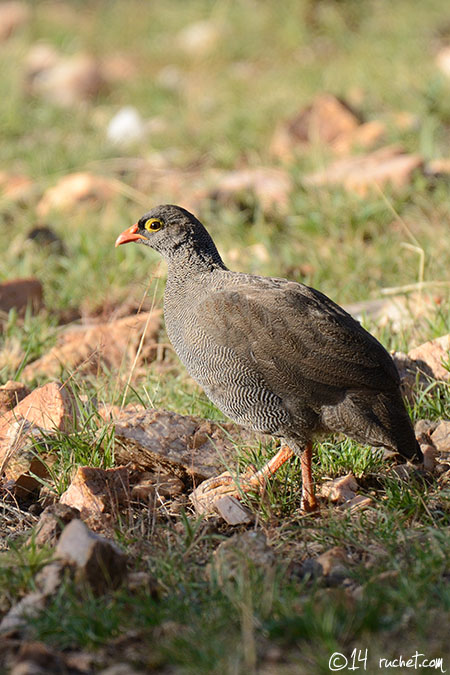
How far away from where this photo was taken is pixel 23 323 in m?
5.77

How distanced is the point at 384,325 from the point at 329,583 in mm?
2257

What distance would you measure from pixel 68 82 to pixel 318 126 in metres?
4.05

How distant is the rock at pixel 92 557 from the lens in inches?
118

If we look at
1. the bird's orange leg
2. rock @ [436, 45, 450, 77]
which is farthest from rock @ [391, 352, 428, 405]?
rock @ [436, 45, 450, 77]

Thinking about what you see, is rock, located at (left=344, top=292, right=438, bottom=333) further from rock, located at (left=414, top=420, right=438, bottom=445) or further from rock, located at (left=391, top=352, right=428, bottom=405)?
rock, located at (left=414, top=420, right=438, bottom=445)

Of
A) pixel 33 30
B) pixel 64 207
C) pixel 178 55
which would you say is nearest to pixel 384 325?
pixel 64 207

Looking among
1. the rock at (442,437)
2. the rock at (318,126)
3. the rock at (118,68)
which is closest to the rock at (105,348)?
the rock at (442,437)

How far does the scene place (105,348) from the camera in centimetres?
526

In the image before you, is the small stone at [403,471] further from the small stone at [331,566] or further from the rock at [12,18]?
the rock at [12,18]

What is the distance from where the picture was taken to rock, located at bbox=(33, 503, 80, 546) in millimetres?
3342

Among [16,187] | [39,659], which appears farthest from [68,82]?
[39,659]

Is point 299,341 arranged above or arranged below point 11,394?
above

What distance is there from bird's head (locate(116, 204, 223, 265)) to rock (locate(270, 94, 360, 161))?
4115mm

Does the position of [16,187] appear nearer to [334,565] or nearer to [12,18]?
[334,565]
